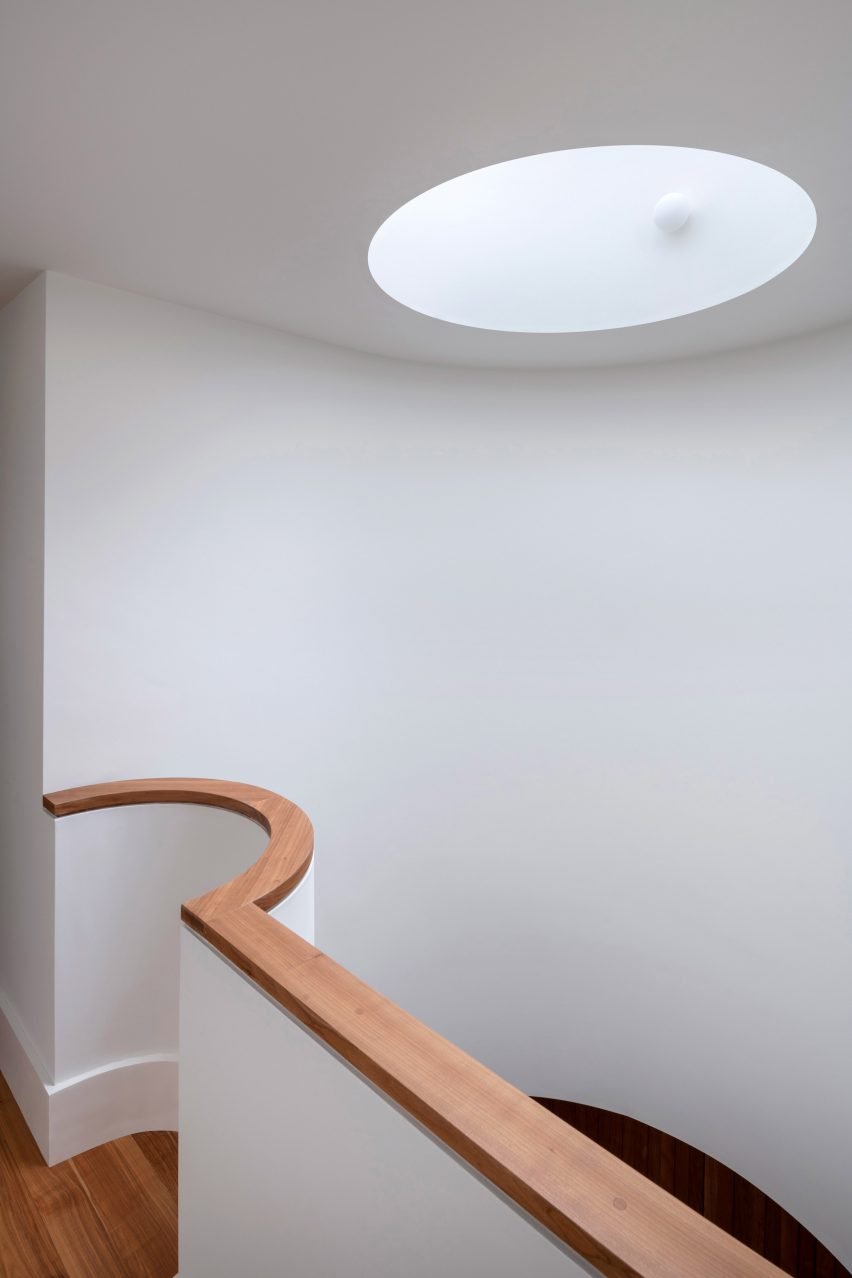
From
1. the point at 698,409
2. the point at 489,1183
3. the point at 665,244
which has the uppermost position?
the point at 665,244

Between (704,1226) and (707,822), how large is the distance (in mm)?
2846

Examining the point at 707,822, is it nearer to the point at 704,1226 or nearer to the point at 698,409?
the point at 698,409

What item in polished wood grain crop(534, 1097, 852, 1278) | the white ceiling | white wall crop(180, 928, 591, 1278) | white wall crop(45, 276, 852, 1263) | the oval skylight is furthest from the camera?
polished wood grain crop(534, 1097, 852, 1278)

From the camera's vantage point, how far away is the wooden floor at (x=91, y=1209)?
175 centimetres

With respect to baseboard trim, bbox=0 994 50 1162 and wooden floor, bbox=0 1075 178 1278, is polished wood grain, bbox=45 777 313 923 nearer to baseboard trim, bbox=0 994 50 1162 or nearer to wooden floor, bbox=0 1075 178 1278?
baseboard trim, bbox=0 994 50 1162

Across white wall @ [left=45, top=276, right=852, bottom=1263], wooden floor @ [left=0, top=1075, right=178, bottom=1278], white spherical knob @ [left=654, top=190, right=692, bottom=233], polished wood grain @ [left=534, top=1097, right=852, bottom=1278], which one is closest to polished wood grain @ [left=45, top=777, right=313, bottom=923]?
white wall @ [left=45, top=276, right=852, bottom=1263]

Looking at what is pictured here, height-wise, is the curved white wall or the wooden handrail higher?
the wooden handrail

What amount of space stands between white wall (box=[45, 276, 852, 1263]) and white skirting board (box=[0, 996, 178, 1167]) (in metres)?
0.83

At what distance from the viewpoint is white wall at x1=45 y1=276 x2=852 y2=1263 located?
9.16 feet

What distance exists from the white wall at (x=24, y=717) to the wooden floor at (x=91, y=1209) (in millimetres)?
152

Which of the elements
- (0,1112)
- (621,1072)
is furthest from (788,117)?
(621,1072)

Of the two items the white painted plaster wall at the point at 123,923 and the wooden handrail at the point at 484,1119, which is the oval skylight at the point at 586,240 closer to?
the white painted plaster wall at the point at 123,923

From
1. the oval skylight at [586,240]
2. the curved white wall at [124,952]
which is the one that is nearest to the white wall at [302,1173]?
the curved white wall at [124,952]

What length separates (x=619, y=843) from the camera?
3609 mm
